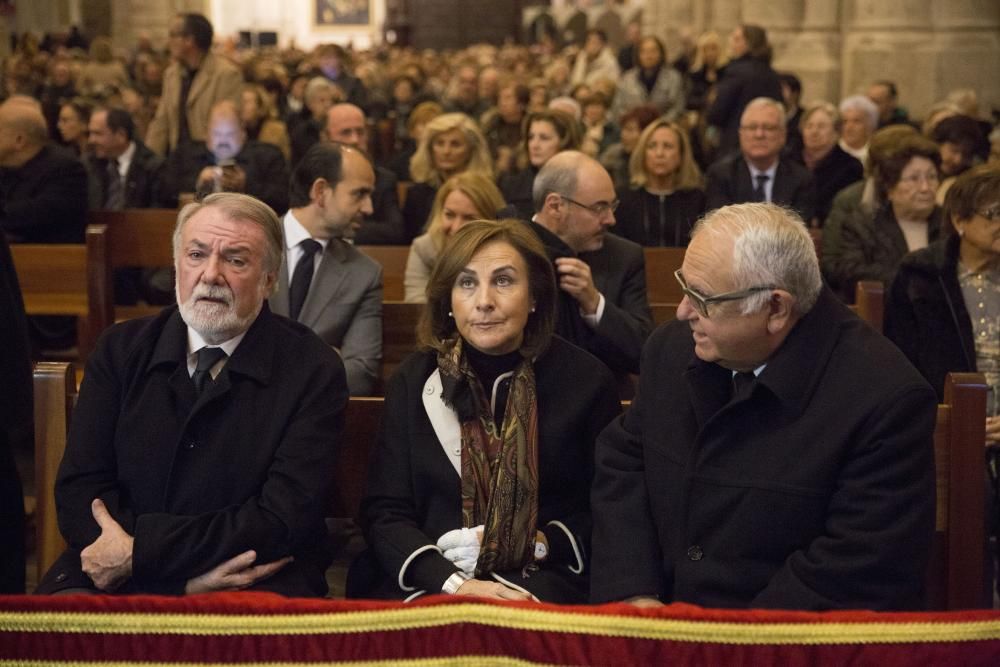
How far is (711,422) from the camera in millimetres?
2961

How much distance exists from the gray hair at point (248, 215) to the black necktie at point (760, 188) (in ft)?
14.7

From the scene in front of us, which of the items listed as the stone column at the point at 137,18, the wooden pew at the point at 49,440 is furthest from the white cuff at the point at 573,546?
the stone column at the point at 137,18

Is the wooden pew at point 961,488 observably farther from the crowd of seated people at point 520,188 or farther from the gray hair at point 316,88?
the gray hair at point 316,88

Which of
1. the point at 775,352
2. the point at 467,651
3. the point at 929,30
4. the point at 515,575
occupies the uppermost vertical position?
the point at 929,30

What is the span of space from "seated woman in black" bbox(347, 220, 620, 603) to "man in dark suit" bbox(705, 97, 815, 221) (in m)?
4.12

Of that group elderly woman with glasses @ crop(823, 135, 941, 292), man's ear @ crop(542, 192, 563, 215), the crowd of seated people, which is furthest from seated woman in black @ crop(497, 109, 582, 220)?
man's ear @ crop(542, 192, 563, 215)

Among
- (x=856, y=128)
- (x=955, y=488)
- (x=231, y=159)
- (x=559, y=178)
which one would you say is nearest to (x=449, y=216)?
(x=559, y=178)

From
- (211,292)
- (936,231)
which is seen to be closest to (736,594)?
(211,292)

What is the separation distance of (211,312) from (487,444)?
2.39 feet

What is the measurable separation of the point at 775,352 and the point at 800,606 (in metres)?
0.52

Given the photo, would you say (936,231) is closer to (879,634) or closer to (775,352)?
(775,352)

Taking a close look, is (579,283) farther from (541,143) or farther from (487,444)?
(541,143)

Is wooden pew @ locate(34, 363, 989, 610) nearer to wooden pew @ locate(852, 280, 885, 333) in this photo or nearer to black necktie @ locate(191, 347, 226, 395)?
black necktie @ locate(191, 347, 226, 395)

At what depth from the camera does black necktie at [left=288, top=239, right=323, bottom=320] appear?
4.81 m
